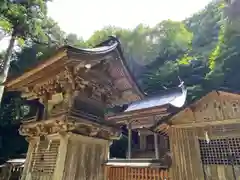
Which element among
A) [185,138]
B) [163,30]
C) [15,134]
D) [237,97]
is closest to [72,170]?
[185,138]

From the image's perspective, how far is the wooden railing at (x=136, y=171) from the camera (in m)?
6.50

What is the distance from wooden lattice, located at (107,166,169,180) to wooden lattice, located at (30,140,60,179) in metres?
2.13

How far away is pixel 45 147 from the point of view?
659 cm

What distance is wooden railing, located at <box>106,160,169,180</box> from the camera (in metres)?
6.50

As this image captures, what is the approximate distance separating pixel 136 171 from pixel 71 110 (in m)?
3.19

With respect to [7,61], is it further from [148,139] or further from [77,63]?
[148,139]

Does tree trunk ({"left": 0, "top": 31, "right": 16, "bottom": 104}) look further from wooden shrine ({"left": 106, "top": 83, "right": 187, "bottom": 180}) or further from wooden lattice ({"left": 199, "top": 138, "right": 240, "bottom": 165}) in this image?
wooden lattice ({"left": 199, "top": 138, "right": 240, "bottom": 165})

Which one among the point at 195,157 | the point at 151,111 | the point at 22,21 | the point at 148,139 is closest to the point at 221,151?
the point at 195,157

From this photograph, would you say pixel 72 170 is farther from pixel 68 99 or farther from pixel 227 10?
pixel 227 10

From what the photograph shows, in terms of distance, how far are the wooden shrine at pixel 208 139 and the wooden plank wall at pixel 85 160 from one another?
8.06 ft

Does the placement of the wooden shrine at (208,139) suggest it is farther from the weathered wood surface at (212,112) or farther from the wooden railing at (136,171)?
the wooden railing at (136,171)

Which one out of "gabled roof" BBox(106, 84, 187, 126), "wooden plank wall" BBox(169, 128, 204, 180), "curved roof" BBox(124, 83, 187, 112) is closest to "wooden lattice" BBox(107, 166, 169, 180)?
"wooden plank wall" BBox(169, 128, 204, 180)

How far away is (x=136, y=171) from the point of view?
691cm

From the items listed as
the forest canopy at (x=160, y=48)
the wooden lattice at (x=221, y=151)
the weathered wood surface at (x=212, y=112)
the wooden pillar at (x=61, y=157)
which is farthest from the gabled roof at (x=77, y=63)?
the forest canopy at (x=160, y=48)
